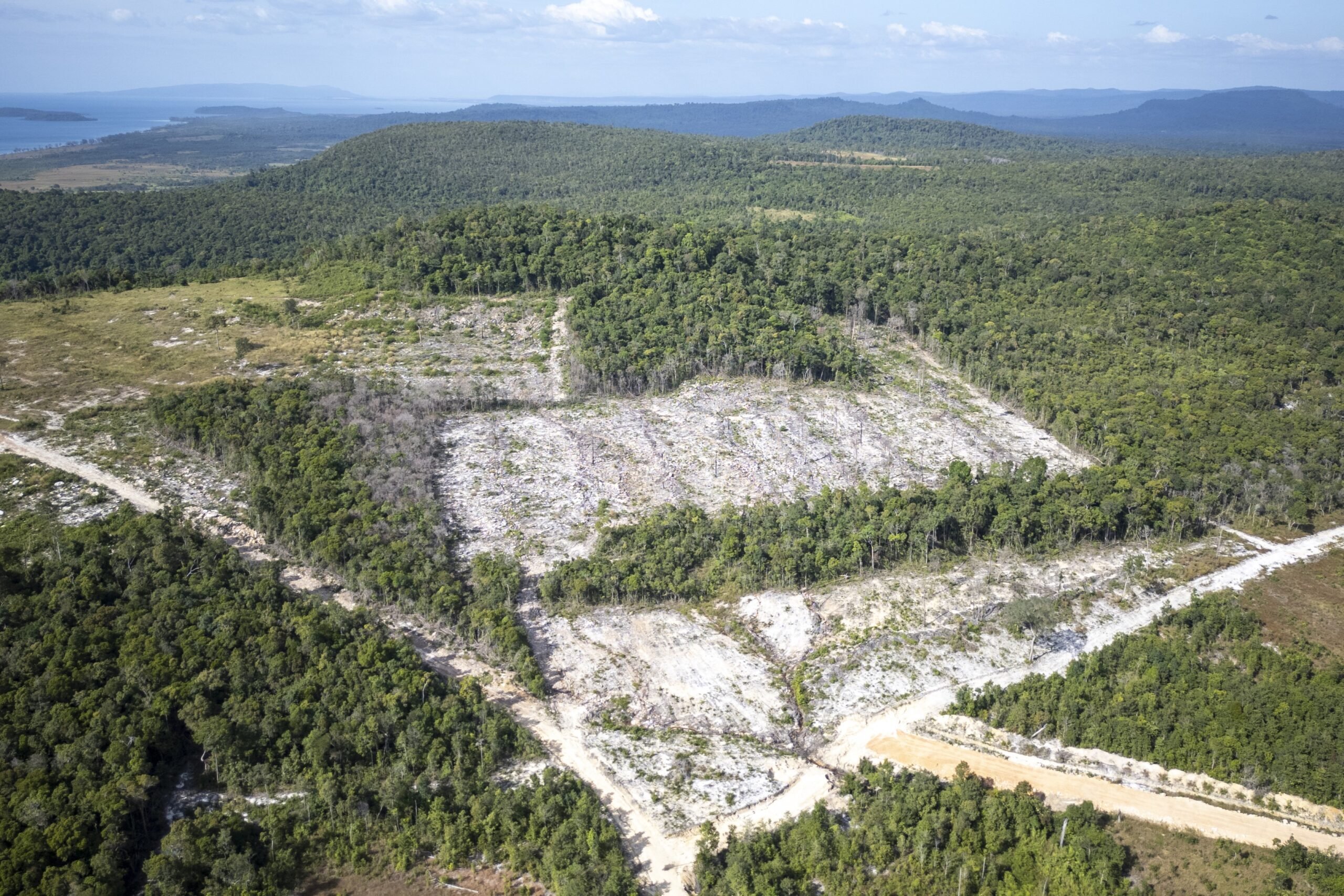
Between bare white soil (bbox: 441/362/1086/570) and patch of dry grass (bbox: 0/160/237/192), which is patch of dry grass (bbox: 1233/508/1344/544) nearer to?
bare white soil (bbox: 441/362/1086/570)

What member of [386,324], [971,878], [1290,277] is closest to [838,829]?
[971,878]

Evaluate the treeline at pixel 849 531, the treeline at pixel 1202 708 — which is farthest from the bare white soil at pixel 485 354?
the treeline at pixel 1202 708

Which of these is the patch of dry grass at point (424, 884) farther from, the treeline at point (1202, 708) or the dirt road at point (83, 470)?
the dirt road at point (83, 470)

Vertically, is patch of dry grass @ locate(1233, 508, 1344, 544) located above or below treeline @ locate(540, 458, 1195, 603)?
below

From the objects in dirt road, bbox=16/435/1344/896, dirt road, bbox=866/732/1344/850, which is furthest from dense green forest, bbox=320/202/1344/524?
dirt road, bbox=866/732/1344/850

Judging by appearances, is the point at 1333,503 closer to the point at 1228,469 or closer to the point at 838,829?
the point at 1228,469

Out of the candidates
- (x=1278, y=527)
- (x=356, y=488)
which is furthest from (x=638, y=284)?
(x=1278, y=527)
